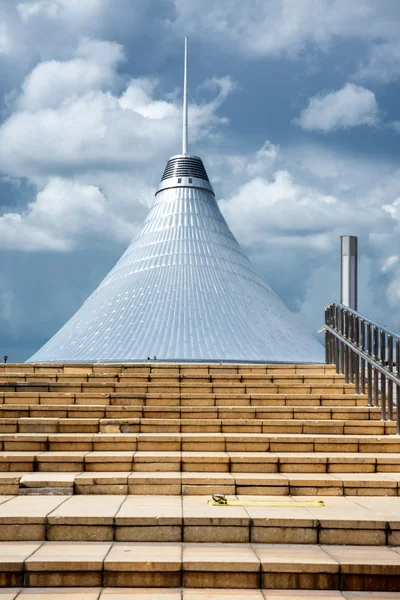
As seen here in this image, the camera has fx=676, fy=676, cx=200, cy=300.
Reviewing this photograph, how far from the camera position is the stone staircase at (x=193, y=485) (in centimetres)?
379

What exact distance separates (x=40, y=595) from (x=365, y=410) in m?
3.88

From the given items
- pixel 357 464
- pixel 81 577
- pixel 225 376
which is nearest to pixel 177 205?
pixel 225 376

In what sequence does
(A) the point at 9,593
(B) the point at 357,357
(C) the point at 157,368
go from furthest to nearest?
(C) the point at 157,368
(B) the point at 357,357
(A) the point at 9,593

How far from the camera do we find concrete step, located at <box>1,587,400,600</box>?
362 centimetres

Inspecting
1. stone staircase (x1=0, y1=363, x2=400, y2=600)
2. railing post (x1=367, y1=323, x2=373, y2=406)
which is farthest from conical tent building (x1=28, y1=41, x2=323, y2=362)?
railing post (x1=367, y1=323, x2=373, y2=406)

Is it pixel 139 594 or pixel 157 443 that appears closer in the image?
pixel 139 594

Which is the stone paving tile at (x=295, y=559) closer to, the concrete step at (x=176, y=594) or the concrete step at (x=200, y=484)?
the concrete step at (x=176, y=594)

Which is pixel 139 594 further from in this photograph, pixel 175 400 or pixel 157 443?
pixel 175 400

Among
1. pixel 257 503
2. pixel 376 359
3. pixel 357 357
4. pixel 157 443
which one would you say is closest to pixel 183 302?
pixel 357 357

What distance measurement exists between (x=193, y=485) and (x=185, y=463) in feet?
1.24

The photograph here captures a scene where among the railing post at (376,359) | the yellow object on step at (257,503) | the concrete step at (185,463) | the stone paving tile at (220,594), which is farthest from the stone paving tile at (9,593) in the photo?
the railing post at (376,359)

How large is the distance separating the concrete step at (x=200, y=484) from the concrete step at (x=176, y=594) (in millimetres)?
1251

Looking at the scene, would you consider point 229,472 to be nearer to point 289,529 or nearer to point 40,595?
point 289,529

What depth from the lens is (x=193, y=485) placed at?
5027 mm
